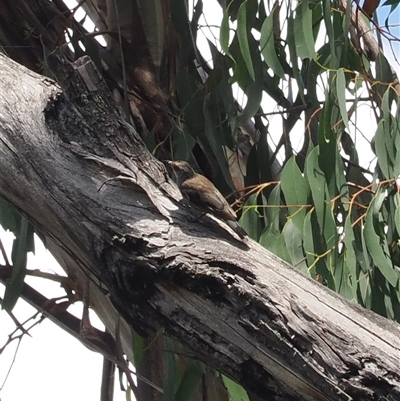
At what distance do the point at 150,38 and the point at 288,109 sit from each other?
1.69ft

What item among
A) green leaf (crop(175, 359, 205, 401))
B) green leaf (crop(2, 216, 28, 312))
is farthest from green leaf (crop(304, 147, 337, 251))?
green leaf (crop(2, 216, 28, 312))

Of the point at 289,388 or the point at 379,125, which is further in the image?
the point at 379,125

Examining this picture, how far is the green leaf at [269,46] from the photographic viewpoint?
6.66 ft

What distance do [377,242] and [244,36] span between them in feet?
2.08

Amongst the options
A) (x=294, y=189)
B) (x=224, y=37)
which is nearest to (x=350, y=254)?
(x=294, y=189)

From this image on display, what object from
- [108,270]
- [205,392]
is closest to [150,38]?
[205,392]

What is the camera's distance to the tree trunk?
1.21 meters

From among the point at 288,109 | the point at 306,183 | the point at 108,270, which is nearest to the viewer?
the point at 108,270

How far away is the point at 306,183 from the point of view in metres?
2.06

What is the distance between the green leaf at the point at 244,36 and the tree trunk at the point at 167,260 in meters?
0.66

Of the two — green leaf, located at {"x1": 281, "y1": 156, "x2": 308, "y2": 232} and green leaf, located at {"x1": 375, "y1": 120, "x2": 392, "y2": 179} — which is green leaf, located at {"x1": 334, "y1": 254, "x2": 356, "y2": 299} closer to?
green leaf, located at {"x1": 281, "y1": 156, "x2": 308, "y2": 232}

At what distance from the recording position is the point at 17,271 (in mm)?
2268

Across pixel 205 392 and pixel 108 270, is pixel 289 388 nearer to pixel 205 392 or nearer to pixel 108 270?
pixel 108 270

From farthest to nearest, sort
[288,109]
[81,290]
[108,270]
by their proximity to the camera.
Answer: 1. [81,290]
2. [288,109]
3. [108,270]
